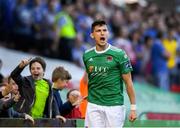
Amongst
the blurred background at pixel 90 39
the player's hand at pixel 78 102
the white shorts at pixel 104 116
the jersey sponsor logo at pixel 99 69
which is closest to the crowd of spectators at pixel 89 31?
the blurred background at pixel 90 39

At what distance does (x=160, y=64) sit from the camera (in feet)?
74.5

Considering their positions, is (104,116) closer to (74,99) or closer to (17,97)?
(17,97)

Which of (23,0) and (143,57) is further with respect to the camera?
(143,57)

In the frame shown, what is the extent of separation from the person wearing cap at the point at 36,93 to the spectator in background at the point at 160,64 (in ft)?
37.9

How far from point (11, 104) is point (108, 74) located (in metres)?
1.24

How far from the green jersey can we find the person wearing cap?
3.39ft

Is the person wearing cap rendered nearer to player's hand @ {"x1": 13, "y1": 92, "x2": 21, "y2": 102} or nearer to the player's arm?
player's hand @ {"x1": 13, "y1": 92, "x2": 21, "y2": 102}

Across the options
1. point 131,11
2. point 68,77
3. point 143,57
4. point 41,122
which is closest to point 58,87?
point 68,77

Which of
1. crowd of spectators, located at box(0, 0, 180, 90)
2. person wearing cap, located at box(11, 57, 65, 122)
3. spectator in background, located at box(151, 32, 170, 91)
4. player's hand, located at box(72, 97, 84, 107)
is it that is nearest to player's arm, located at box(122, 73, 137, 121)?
person wearing cap, located at box(11, 57, 65, 122)

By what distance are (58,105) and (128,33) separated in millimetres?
11840

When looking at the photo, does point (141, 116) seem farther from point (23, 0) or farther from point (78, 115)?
point (23, 0)

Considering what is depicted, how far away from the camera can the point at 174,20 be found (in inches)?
1020

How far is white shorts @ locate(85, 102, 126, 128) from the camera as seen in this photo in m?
10.1

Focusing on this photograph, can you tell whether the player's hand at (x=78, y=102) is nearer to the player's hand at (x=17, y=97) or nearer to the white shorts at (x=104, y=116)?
the player's hand at (x=17, y=97)
